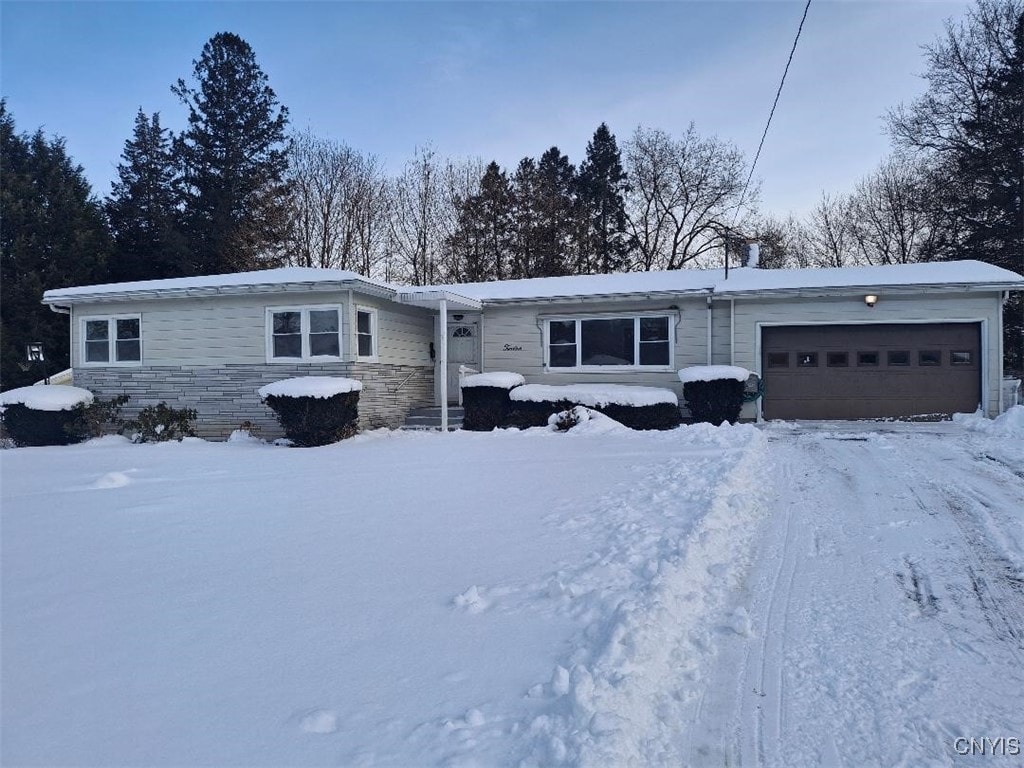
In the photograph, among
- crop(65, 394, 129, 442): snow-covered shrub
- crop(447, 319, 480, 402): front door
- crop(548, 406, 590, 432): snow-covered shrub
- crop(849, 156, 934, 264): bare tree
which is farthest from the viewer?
crop(849, 156, 934, 264): bare tree

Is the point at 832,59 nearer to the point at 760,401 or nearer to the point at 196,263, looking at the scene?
the point at 760,401

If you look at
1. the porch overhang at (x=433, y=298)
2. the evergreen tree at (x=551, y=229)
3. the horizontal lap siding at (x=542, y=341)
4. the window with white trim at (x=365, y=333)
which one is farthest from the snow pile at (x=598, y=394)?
the evergreen tree at (x=551, y=229)

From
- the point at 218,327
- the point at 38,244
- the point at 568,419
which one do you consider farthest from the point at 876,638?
the point at 38,244

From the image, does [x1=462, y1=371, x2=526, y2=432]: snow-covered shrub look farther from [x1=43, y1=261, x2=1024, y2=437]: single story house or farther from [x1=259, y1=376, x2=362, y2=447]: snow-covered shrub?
[x1=259, y1=376, x2=362, y2=447]: snow-covered shrub

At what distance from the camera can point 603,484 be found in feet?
21.6

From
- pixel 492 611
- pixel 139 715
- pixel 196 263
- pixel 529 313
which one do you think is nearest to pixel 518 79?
pixel 529 313

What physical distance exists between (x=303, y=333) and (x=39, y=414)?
5.44 metres

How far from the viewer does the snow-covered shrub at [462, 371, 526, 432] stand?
41.5 feet

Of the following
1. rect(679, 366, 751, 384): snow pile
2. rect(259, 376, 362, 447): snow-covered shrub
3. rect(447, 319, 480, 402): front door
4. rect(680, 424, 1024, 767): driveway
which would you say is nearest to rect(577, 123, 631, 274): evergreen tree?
rect(447, 319, 480, 402): front door

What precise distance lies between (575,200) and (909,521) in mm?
25355

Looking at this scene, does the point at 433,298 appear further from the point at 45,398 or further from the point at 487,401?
the point at 45,398

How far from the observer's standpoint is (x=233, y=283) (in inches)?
484

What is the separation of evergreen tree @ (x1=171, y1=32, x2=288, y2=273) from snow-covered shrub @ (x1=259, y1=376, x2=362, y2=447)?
15578 millimetres

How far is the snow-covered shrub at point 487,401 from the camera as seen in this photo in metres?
12.6
